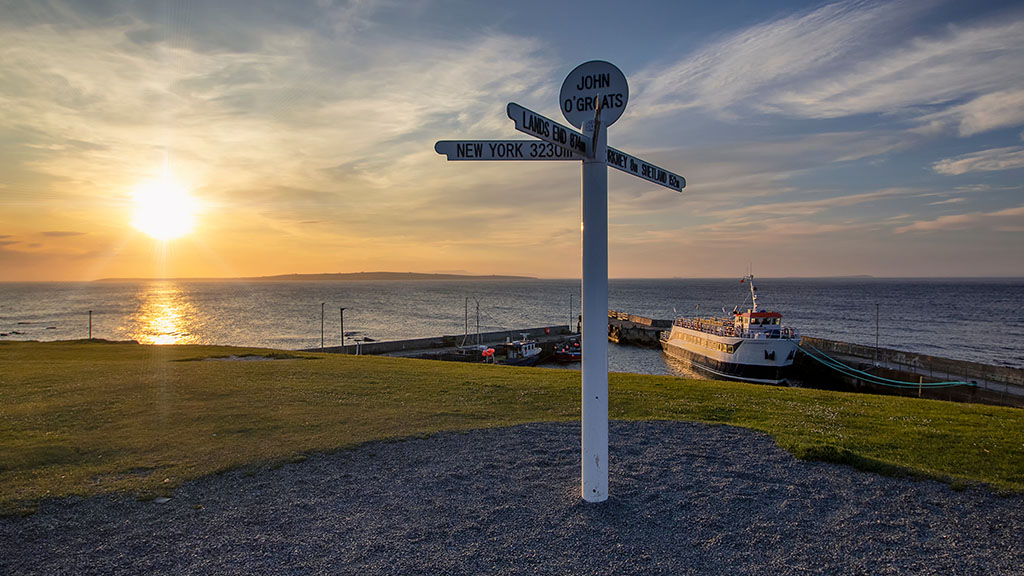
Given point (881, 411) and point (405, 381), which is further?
point (405, 381)

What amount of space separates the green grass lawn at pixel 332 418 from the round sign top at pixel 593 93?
5176mm

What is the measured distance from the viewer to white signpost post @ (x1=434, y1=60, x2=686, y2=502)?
5449 mm

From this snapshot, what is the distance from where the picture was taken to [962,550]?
4629 millimetres

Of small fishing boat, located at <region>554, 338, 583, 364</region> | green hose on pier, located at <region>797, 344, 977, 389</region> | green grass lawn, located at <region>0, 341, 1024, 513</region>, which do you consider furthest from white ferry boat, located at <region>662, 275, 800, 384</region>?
green grass lawn, located at <region>0, 341, 1024, 513</region>

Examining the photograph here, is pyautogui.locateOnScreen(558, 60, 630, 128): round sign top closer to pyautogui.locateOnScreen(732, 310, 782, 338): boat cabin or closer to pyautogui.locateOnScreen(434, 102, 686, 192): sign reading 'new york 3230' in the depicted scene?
pyautogui.locateOnScreen(434, 102, 686, 192): sign reading 'new york 3230'

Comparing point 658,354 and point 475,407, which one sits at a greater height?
point 475,407

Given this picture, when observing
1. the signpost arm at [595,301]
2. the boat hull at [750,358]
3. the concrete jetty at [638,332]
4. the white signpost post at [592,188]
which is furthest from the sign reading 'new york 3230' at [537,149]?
the concrete jetty at [638,332]

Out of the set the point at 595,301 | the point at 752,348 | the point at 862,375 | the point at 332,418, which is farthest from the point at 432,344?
the point at 595,301

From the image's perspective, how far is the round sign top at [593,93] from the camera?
552 cm

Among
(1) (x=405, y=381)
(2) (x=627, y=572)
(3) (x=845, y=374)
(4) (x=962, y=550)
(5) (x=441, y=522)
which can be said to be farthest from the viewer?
(3) (x=845, y=374)

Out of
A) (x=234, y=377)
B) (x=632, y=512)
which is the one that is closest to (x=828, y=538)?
(x=632, y=512)

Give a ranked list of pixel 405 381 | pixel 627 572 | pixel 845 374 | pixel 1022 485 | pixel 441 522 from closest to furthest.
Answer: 1. pixel 627 572
2. pixel 441 522
3. pixel 1022 485
4. pixel 405 381
5. pixel 845 374

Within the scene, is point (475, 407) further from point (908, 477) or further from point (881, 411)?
point (881, 411)

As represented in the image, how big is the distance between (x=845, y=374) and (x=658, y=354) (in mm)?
19199
